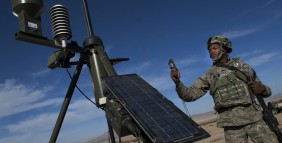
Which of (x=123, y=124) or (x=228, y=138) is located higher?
(x=123, y=124)

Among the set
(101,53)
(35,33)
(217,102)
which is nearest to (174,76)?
(217,102)

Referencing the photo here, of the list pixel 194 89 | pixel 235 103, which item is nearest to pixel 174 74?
pixel 194 89

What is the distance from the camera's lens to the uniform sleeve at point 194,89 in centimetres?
606

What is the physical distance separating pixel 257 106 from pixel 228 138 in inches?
33.7

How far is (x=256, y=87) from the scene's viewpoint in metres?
5.84

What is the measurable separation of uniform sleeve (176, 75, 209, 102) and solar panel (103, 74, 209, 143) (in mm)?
366

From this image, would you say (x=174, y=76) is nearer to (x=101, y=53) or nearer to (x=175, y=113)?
(x=175, y=113)

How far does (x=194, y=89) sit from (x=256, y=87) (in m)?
1.23

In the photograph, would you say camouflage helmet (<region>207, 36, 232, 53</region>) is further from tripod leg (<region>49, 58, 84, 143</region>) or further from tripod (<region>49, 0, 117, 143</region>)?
tripod leg (<region>49, 58, 84, 143</region>)

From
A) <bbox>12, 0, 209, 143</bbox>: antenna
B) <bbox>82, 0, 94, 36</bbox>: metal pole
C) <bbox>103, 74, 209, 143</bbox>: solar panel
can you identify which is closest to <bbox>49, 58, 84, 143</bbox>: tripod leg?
<bbox>12, 0, 209, 143</bbox>: antenna

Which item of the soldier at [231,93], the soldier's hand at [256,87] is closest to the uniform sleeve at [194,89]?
the soldier at [231,93]

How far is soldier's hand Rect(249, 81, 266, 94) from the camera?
584 centimetres

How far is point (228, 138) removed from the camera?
234 inches

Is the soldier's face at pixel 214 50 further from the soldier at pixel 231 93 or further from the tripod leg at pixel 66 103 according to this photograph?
the tripod leg at pixel 66 103
